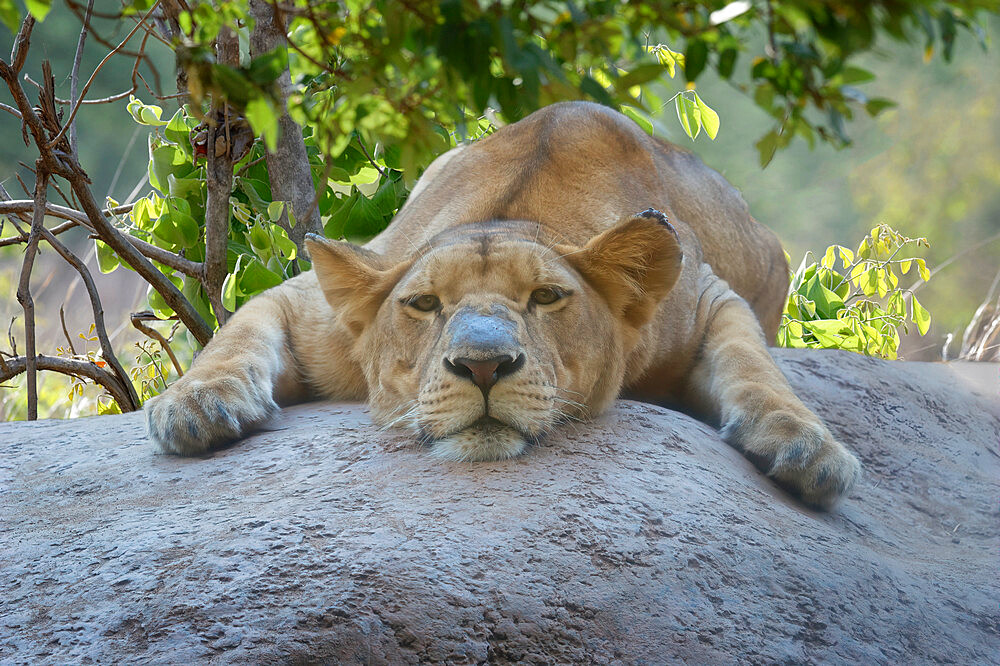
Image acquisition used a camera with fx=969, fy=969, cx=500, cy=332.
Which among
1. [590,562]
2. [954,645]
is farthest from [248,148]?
[954,645]

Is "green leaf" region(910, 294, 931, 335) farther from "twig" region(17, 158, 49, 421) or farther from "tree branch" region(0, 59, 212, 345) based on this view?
"twig" region(17, 158, 49, 421)

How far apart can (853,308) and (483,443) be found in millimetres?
4265

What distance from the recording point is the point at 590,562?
6.63ft

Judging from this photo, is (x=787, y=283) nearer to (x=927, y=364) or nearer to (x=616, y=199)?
(x=927, y=364)

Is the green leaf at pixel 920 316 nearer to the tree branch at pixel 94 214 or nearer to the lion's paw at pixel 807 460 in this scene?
the lion's paw at pixel 807 460

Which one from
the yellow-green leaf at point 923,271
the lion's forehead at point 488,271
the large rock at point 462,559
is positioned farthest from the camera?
the yellow-green leaf at point 923,271

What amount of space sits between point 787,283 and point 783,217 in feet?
38.0

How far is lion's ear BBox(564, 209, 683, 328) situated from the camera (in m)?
2.84

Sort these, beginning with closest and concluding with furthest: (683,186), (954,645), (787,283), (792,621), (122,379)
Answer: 1. (792,621)
2. (954,645)
3. (683,186)
4. (122,379)
5. (787,283)

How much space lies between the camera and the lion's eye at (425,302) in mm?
2820

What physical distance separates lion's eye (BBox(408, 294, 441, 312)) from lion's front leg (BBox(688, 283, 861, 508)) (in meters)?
0.97

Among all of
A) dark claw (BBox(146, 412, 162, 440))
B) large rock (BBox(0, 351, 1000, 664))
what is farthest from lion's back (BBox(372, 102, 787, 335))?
dark claw (BBox(146, 412, 162, 440))

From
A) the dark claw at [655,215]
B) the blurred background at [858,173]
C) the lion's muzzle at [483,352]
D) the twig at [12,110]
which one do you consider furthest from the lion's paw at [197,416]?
the blurred background at [858,173]

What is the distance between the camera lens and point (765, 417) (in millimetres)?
2838
